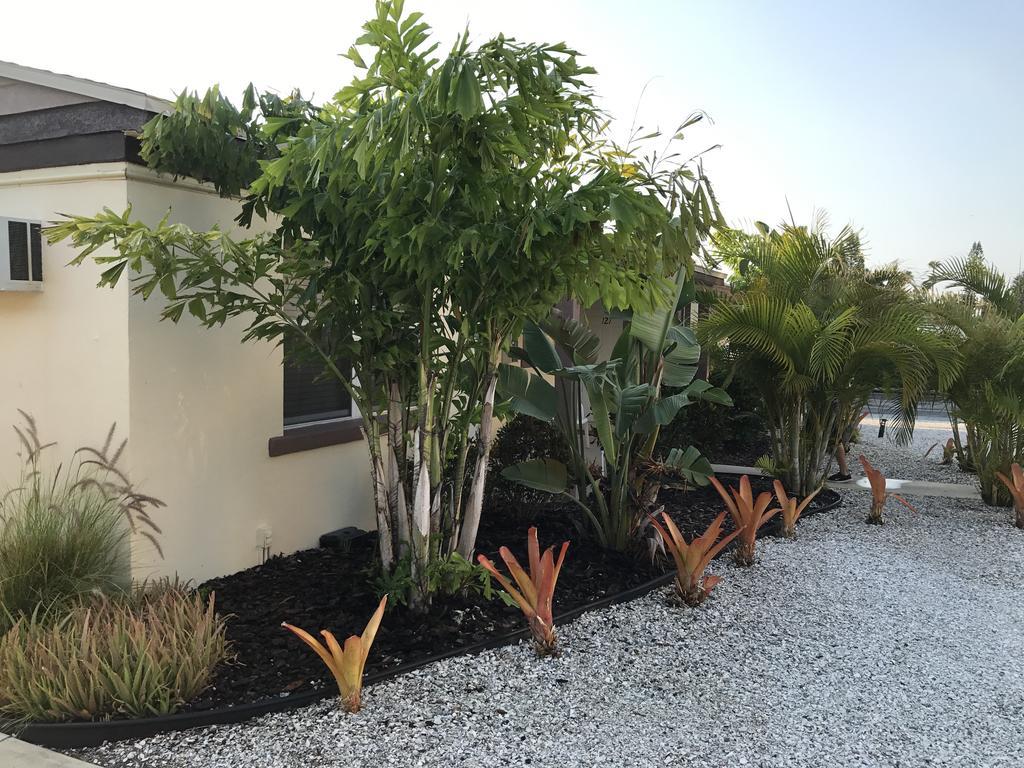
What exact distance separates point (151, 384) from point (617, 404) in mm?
3232

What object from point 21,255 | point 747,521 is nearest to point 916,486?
point 747,521

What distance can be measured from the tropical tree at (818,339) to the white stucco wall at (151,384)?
4.64 metres

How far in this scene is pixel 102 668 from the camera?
3385mm

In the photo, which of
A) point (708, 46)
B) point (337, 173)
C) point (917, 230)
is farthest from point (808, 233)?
point (917, 230)

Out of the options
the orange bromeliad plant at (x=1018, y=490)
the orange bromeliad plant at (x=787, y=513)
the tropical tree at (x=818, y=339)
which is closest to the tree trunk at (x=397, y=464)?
the orange bromeliad plant at (x=787, y=513)

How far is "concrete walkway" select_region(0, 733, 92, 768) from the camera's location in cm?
298

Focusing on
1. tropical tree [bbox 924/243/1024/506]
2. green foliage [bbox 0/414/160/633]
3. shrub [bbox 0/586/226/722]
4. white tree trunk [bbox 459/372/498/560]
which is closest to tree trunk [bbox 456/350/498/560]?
white tree trunk [bbox 459/372/498/560]

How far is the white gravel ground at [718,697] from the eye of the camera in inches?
126

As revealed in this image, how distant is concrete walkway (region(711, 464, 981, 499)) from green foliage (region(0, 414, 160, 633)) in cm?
788

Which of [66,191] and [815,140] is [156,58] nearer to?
[66,191]

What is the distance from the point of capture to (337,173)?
3.42 metres

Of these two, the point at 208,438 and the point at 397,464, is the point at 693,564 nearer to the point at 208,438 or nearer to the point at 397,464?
the point at 397,464

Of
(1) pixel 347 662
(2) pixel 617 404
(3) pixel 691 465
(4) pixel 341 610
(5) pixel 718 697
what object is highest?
(2) pixel 617 404

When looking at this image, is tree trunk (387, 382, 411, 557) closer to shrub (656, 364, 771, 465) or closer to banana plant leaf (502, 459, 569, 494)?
banana plant leaf (502, 459, 569, 494)
